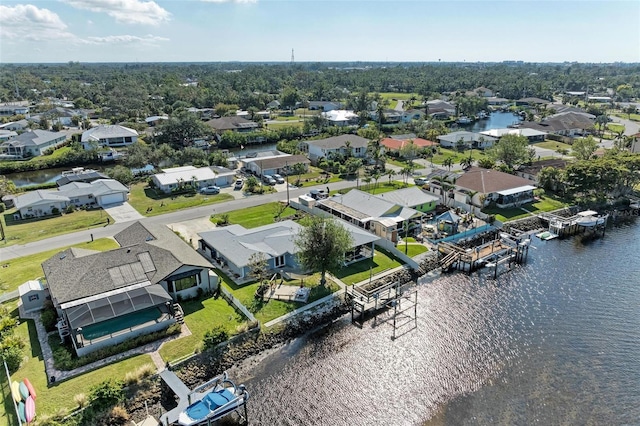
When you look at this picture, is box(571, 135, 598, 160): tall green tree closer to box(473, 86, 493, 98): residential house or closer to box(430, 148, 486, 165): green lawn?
box(430, 148, 486, 165): green lawn

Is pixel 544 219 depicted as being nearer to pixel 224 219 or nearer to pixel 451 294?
pixel 451 294

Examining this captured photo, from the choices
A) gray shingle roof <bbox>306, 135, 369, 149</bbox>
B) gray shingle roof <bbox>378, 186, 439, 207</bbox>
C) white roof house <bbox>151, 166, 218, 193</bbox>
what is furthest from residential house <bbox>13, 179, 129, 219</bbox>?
gray shingle roof <bbox>306, 135, 369, 149</bbox>

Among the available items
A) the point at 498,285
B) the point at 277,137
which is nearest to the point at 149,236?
the point at 498,285

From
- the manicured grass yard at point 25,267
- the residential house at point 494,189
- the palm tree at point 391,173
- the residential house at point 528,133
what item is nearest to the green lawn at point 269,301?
the manicured grass yard at point 25,267

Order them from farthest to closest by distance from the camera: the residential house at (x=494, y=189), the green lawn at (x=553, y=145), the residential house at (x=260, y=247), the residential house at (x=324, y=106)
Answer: the residential house at (x=324, y=106) < the green lawn at (x=553, y=145) < the residential house at (x=494, y=189) < the residential house at (x=260, y=247)

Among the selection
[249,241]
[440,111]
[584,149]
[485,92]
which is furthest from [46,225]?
[485,92]

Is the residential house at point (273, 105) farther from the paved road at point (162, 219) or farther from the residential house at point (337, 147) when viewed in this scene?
the paved road at point (162, 219)
